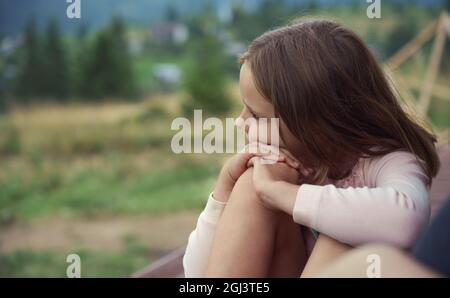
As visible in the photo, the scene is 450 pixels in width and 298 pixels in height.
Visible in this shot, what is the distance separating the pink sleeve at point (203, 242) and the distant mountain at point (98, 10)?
314cm

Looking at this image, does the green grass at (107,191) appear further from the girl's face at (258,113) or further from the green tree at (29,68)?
the girl's face at (258,113)

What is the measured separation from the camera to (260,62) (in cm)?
133

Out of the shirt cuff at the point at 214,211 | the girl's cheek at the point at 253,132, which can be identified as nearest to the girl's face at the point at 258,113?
the girl's cheek at the point at 253,132

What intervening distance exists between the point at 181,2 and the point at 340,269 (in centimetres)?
399

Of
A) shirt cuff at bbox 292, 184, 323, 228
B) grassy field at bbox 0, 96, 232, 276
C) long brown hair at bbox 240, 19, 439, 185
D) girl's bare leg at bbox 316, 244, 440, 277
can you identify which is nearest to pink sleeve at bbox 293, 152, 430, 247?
→ shirt cuff at bbox 292, 184, 323, 228

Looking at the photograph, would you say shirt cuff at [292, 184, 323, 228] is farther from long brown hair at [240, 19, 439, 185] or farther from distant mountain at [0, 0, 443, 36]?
distant mountain at [0, 0, 443, 36]

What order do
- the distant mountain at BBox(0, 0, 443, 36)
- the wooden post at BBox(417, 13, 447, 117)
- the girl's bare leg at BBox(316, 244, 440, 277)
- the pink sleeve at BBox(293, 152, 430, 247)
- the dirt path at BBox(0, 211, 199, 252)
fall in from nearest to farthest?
the girl's bare leg at BBox(316, 244, 440, 277) < the pink sleeve at BBox(293, 152, 430, 247) < the dirt path at BBox(0, 211, 199, 252) < the wooden post at BBox(417, 13, 447, 117) < the distant mountain at BBox(0, 0, 443, 36)

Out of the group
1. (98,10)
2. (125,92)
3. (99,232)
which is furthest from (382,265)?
(98,10)

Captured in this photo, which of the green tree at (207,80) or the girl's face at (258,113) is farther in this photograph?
→ the green tree at (207,80)

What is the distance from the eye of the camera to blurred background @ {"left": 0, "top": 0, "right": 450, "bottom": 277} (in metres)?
4.02

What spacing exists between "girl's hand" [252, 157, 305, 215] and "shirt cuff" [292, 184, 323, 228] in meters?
0.01

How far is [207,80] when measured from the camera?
14.4 feet

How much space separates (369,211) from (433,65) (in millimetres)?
3203

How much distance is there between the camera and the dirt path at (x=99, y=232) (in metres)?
3.58
